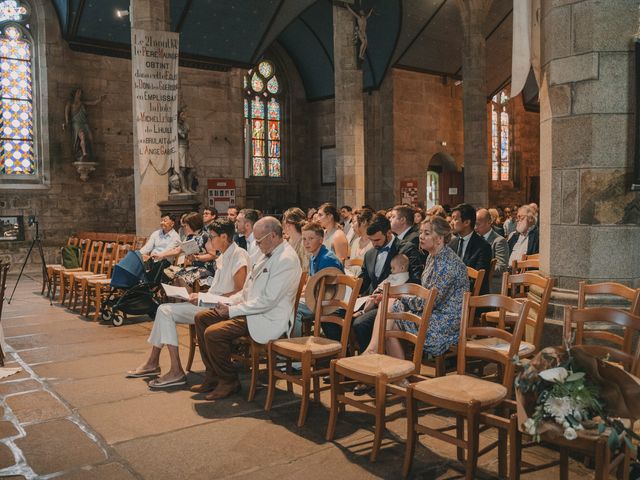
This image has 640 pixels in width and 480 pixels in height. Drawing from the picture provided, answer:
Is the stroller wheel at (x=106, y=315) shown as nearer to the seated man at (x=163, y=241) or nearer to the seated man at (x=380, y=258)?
the seated man at (x=163, y=241)

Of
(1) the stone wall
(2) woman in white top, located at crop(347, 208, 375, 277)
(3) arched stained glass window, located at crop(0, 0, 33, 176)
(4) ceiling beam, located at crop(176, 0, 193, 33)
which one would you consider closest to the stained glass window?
(3) arched stained glass window, located at crop(0, 0, 33, 176)

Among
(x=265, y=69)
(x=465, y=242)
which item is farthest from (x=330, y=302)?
(x=265, y=69)

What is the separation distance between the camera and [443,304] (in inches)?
163

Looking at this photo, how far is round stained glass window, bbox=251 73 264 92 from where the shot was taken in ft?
66.1

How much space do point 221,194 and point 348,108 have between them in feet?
14.7

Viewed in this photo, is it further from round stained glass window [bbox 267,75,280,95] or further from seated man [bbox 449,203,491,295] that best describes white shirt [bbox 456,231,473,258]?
round stained glass window [bbox 267,75,280,95]

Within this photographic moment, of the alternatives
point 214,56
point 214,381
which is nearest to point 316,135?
point 214,56

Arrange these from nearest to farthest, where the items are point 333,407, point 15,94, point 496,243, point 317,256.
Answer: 1. point 333,407
2. point 317,256
3. point 496,243
4. point 15,94

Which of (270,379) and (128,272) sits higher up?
(128,272)

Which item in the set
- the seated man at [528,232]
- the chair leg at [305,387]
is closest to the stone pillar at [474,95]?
the seated man at [528,232]

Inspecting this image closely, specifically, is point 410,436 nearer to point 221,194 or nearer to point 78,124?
point 78,124

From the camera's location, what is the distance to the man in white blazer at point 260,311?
455cm

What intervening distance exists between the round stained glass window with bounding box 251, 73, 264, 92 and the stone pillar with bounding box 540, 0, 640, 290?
16.4 meters

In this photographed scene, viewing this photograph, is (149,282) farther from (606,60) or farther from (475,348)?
(606,60)
